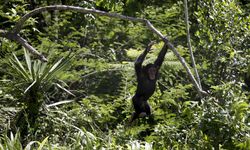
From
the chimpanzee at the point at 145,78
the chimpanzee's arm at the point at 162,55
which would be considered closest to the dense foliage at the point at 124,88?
the chimpanzee at the point at 145,78

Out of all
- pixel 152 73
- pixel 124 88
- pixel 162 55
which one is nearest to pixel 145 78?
pixel 152 73

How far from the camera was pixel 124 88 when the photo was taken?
7719mm

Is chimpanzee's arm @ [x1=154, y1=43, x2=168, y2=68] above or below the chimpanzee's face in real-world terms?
above

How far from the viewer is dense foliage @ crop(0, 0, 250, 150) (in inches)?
191

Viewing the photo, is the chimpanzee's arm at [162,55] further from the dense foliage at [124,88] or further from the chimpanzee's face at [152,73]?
the dense foliage at [124,88]

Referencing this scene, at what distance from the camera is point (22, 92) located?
21.2 feet

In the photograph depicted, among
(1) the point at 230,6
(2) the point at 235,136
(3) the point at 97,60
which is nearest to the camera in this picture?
(2) the point at 235,136

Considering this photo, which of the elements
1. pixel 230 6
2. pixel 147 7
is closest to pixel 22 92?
pixel 230 6

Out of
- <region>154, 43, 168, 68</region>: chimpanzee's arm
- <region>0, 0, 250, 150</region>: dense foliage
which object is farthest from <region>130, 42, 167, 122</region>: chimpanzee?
<region>0, 0, 250, 150</region>: dense foliage

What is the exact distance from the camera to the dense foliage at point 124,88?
4844 mm

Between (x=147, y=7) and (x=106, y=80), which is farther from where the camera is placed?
(x=147, y=7)

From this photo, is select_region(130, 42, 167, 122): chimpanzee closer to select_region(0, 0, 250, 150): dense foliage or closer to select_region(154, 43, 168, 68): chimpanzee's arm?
select_region(154, 43, 168, 68): chimpanzee's arm

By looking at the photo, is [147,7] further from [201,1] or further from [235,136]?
A: [235,136]

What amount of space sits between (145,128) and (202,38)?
1.34m
